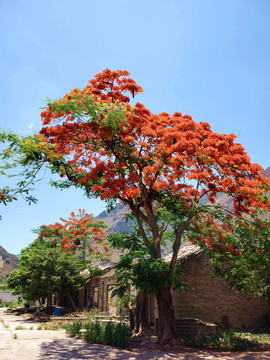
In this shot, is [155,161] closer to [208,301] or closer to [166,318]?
[166,318]

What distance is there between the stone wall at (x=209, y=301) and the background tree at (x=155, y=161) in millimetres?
3976

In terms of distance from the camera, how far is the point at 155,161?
1251cm

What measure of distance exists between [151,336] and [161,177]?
717cm

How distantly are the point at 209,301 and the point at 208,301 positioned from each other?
0.24 feet

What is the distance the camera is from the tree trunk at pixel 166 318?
462 inches

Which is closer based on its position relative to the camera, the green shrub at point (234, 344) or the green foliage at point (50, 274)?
the green shrub at point (234, 344)

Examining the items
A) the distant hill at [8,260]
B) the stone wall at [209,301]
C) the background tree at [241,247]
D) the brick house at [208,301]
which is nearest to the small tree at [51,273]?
the brick house at [208,301]

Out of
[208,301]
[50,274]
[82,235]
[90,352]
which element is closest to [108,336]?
[90,352]

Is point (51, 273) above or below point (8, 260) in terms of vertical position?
below

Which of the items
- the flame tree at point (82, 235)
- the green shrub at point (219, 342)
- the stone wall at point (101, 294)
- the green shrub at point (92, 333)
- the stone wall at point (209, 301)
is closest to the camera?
the green shrub at point (219, 342)

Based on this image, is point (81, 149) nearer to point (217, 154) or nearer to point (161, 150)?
point (161, 150)

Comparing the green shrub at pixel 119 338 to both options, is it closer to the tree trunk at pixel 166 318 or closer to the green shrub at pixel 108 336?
the green shrub at pixel 108 336

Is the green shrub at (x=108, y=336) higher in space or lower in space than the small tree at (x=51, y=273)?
lower

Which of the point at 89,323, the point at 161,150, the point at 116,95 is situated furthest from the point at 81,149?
the point at 89,323
